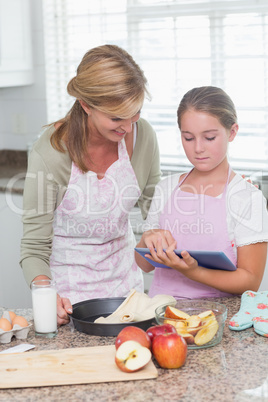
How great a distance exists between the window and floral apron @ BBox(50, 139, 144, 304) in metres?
1.18

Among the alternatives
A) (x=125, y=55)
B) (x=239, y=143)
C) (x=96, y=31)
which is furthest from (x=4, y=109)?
(x=125, y=55)

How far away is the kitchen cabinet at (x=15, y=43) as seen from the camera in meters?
3.15

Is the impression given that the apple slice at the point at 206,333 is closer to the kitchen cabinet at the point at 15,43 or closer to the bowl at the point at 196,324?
the bowl at the point at 196,324

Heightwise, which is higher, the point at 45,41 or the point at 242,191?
the point at 45,41

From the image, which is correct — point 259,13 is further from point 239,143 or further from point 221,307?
point 221,307

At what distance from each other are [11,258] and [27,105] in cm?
98

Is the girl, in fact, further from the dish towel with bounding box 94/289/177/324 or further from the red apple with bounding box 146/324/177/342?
the red apple with bounding box 146/324/177/342

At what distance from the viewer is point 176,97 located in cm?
307

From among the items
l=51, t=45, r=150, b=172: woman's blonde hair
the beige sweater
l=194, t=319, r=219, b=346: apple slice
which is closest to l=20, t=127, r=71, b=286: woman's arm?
the beige sweater

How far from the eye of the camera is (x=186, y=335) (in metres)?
1.20

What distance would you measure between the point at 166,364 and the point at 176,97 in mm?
2128

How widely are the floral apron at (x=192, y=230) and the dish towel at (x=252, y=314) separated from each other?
0.42ft

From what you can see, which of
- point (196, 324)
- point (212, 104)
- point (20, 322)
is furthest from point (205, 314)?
point (212, 104)

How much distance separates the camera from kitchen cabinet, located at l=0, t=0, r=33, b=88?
315 centimetres
